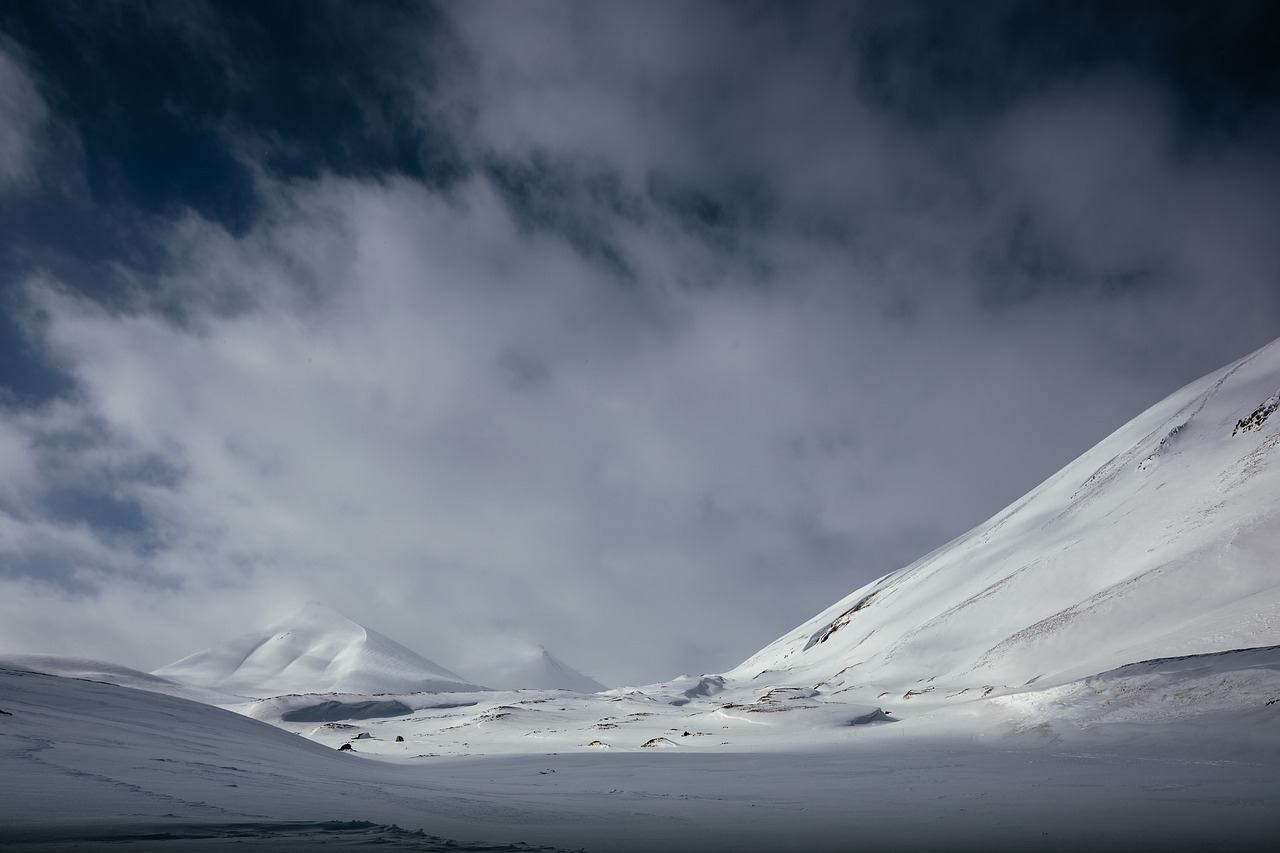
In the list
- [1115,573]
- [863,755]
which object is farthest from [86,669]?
[1115,573]

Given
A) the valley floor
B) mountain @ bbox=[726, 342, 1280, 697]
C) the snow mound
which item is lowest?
the valley floor

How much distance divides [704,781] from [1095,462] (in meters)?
93.5

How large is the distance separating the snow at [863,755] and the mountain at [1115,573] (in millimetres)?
296

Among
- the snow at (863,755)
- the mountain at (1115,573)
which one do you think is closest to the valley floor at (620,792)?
the snow at (863,755)

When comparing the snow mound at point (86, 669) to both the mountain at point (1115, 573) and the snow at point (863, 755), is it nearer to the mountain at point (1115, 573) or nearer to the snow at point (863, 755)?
the snow at point (863, 755)

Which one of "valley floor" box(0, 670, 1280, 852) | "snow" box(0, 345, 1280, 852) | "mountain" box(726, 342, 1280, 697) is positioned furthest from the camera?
"mountain" box(726, 342, 1280, 697)

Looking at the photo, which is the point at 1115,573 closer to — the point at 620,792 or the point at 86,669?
the point at 620,792

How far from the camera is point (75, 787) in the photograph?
7941 millimetres

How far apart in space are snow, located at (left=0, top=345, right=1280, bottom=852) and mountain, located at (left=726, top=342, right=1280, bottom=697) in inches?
11.6

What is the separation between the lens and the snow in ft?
24.2

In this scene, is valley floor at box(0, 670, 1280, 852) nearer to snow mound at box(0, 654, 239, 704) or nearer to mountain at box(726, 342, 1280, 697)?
mountain at box(726, 342, 1280, 697)

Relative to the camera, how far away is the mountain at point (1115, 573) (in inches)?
1389

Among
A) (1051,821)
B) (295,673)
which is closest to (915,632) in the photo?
(1051,821)

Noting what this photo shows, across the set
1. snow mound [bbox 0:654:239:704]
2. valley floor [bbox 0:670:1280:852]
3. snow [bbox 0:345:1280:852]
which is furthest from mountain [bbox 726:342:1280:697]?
snow mound [bbox 0:654:239:704]
